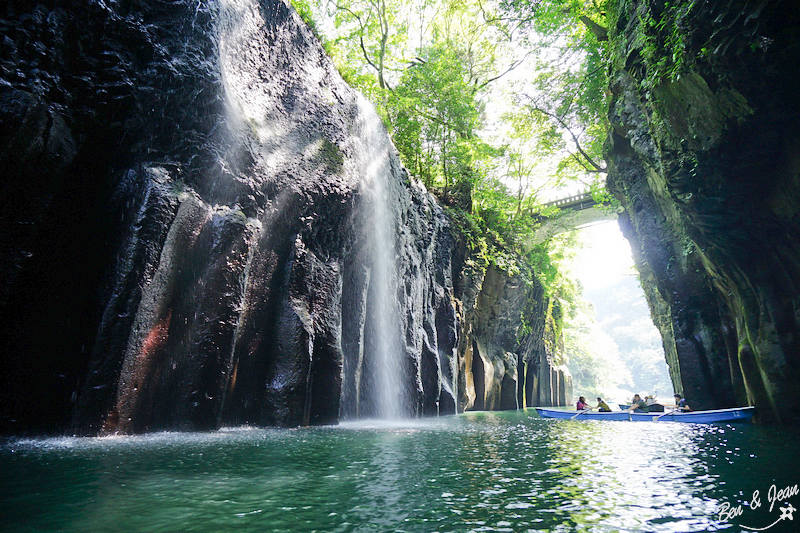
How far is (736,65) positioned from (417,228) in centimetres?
1137

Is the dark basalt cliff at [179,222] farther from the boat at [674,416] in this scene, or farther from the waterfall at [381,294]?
the boat at [674,416]

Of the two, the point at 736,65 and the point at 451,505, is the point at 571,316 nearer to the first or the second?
the point at 736,65

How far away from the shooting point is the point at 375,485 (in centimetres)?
457

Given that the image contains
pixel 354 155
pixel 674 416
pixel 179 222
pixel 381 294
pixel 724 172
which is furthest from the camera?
pixel 381 294

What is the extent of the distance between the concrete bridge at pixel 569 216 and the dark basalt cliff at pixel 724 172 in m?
12.6

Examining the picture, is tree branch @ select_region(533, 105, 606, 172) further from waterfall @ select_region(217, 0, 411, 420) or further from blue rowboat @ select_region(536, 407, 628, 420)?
blue rowboat @ select_region(536, 407, 628, 420)

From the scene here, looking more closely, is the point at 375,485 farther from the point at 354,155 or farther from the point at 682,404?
the point at 682,404

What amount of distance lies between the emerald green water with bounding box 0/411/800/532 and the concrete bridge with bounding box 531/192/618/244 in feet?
69.1

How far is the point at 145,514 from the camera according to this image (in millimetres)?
3414

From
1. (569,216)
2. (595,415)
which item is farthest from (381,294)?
(569,216)

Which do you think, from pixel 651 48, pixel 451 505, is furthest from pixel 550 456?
pixel 651 48

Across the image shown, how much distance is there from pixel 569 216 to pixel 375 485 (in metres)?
26.0

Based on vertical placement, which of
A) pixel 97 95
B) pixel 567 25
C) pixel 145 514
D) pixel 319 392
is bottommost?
pixel 145 514

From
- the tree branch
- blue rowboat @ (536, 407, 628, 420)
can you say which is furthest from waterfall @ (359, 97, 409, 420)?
the tree branch
